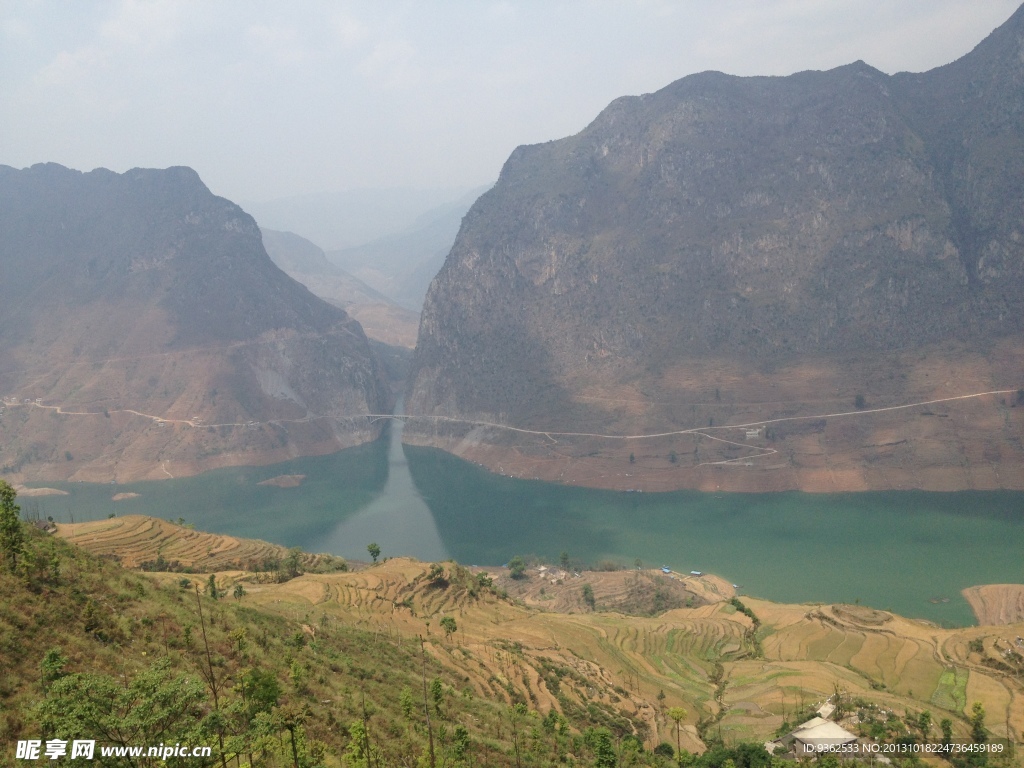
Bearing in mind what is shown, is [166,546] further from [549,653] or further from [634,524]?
[634,524]

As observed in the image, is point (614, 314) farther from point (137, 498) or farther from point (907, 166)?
point (137, 498)

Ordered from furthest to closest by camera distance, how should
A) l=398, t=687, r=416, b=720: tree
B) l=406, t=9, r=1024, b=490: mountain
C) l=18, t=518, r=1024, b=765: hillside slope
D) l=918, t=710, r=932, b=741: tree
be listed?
l=406, t=9, r=1024, b=490: mountain < l=918, t=710, r=932, b=741: tree < l=398, t=687, r=416, b=720: tree < l=18, t=518, r=1024, b=765: hillside slope

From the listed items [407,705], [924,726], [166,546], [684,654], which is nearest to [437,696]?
[407,705]

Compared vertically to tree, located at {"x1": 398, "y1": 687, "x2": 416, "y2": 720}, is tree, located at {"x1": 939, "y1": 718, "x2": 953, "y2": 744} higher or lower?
lower

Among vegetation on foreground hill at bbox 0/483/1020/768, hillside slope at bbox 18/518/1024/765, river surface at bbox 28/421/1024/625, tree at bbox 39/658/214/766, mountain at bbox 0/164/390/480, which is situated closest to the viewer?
tree at bbox 39/658/214/766

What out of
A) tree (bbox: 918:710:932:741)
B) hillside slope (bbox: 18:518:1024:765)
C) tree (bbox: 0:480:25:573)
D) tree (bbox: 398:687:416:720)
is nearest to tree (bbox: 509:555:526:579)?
hillside slope (bbox: 18:518:1024:765)

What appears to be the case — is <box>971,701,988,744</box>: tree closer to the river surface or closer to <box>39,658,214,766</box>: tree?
the river surface
